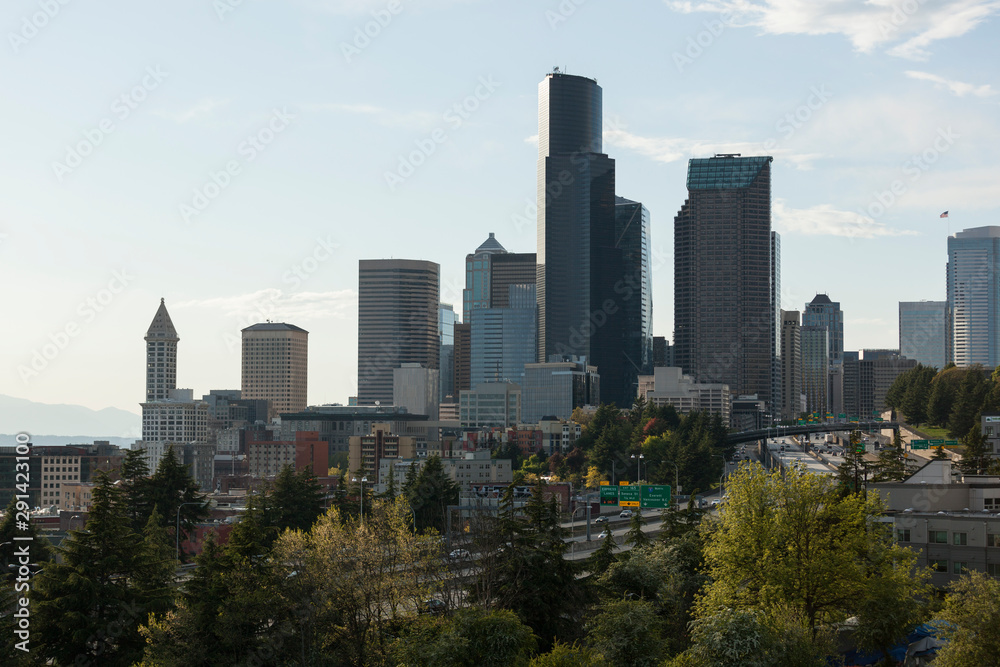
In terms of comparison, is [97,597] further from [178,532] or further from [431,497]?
[431,497]

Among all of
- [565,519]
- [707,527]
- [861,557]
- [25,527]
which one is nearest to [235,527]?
[25,527]

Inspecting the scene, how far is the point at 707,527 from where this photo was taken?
61312mm

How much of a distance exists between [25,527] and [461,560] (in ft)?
94.1

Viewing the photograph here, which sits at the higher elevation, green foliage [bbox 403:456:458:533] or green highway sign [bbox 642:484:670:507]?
green highway sign [bbox 642:484:670:507]

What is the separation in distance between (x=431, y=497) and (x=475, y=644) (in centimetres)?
7686

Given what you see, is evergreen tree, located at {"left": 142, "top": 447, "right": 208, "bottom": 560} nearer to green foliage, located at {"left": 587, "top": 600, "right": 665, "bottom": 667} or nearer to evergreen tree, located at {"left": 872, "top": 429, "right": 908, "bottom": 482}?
green foliage, located at {"left": 587, "top": 600, "right": 665, "bottom": 667}

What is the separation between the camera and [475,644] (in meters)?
43.5

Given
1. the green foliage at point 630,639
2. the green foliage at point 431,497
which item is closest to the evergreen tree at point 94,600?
the green foliage at point 630,639

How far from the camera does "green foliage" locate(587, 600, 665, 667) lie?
4594cm

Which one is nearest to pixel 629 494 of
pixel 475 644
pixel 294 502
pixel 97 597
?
pixel 294 502

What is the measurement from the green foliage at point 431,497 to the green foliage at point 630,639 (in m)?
69.1

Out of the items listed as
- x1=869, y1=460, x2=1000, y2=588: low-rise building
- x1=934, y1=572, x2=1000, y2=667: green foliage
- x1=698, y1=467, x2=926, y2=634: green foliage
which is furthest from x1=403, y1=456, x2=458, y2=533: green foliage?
x1=934, y1=572, x2=1000, y2=667: green foliage

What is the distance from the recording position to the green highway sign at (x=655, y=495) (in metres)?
104

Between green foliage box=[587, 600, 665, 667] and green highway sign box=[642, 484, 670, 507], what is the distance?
2236 inches
